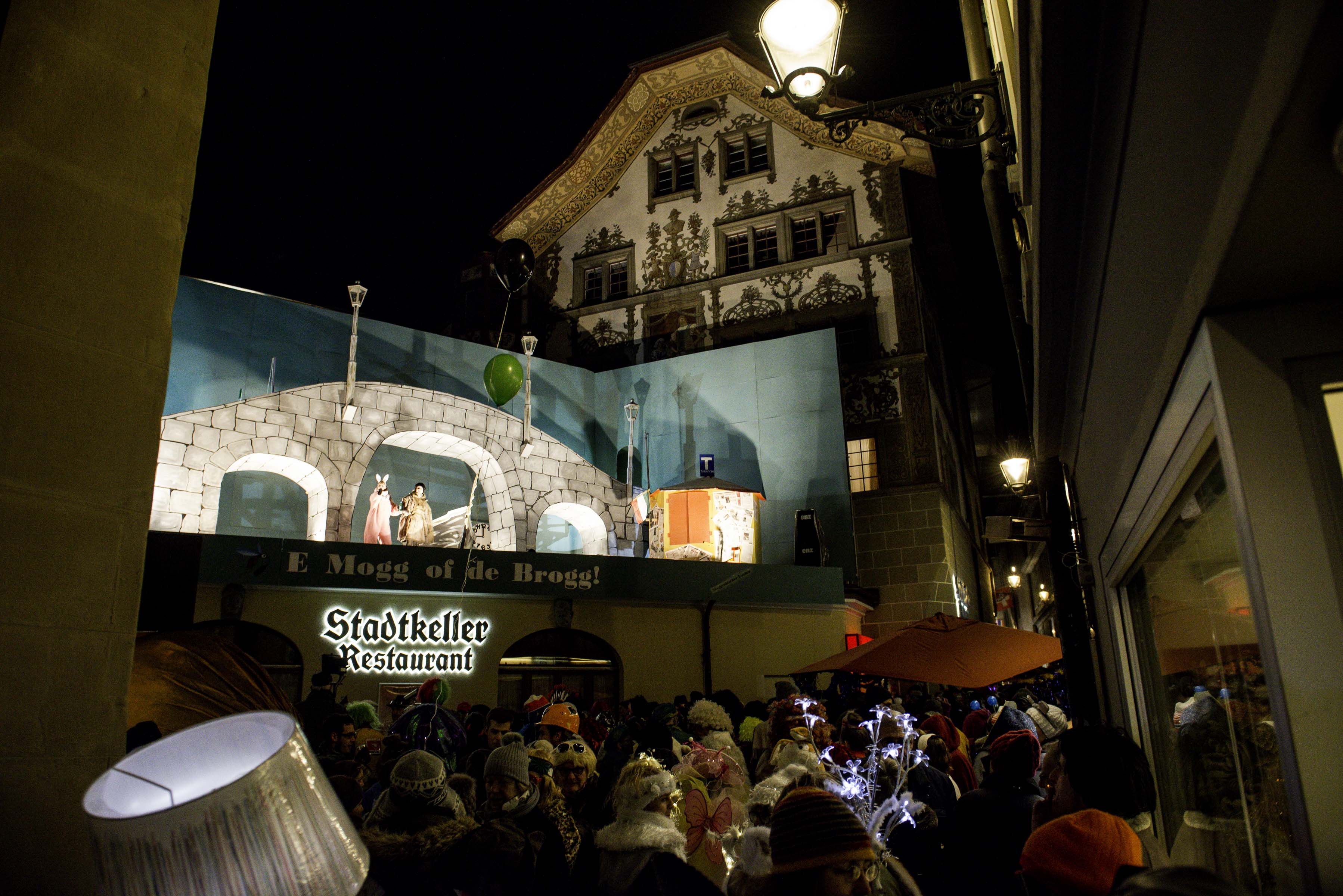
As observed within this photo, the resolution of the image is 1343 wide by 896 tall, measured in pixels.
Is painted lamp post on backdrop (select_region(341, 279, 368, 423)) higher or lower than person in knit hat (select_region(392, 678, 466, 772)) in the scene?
higher

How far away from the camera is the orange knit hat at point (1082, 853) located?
292 cm

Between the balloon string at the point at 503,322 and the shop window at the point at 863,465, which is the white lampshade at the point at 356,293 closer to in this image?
the balloon string at the point at 503,322

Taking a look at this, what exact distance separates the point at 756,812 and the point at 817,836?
Answer: 2.02m

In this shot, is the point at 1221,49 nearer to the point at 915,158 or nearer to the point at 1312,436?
the point at 1312,436

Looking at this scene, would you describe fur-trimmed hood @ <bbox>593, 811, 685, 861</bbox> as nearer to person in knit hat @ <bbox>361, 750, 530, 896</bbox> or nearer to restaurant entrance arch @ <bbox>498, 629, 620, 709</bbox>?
person in knit hat @ <bbox>361, 750, 530, 896</bbox>

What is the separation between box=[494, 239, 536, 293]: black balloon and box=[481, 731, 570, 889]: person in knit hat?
16.2 metres

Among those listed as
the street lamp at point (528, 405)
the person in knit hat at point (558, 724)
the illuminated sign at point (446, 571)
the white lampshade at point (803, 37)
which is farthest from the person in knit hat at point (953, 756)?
the street lamp at point (528, 405)

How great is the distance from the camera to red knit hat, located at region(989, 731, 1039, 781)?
470 centimetres

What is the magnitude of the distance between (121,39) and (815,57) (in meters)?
3.38

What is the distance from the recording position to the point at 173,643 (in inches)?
212

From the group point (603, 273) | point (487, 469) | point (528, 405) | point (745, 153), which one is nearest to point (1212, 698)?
point (487, 469)

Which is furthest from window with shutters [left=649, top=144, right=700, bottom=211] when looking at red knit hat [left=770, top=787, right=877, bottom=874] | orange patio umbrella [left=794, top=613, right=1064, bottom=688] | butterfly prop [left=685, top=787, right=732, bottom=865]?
red knit hat [left=770, top=787, right=877, bottom=874]

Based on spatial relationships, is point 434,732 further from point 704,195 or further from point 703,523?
point 704,195

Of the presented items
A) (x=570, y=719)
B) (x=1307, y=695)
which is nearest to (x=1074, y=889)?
(x=1307, y=695)
